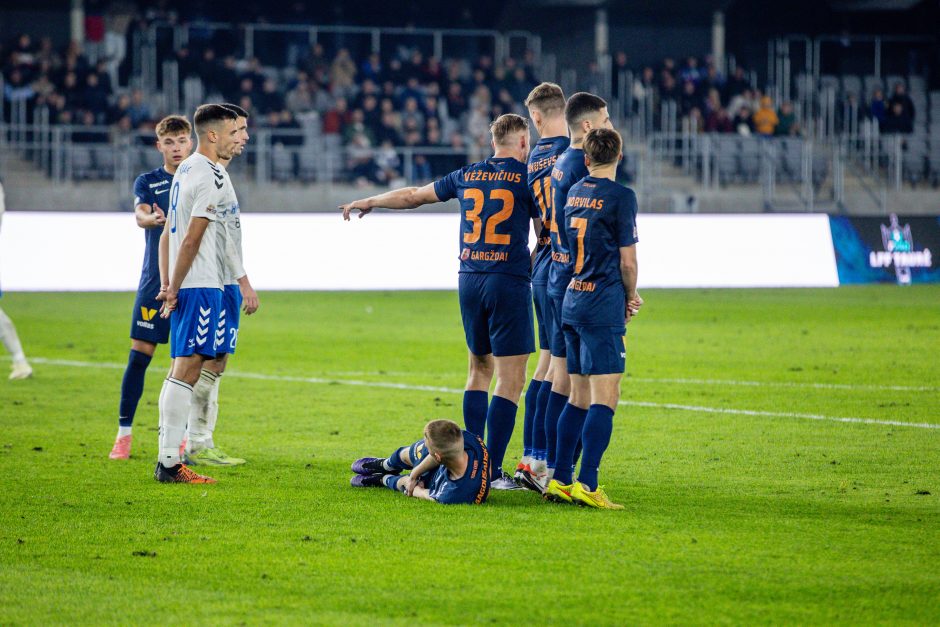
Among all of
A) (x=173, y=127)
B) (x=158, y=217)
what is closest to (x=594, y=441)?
(x=158, y=217)

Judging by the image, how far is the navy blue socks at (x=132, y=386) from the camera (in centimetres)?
860

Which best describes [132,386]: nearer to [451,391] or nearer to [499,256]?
[499,256]

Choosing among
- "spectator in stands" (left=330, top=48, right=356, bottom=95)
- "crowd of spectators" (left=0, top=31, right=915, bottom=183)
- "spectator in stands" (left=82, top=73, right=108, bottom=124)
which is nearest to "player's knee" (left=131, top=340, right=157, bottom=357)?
"crowd of spectators" (left=0, top=31, right=915, bottom=183)

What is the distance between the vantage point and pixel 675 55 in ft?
128

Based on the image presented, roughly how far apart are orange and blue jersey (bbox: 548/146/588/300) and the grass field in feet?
4.10

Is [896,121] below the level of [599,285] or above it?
above

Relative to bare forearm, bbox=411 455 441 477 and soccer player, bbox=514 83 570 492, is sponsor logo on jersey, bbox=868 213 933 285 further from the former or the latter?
bare forearm, bbox=411 455 441 477

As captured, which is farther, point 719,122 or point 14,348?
point 719,122

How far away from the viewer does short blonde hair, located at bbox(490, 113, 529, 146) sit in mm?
7348

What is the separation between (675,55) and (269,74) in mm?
12847

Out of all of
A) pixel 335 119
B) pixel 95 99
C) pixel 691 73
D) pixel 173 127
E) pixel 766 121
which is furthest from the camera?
pixel 691 73

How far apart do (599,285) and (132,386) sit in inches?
138

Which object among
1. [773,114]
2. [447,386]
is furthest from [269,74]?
[447,386]

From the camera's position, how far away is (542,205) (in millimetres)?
7379
